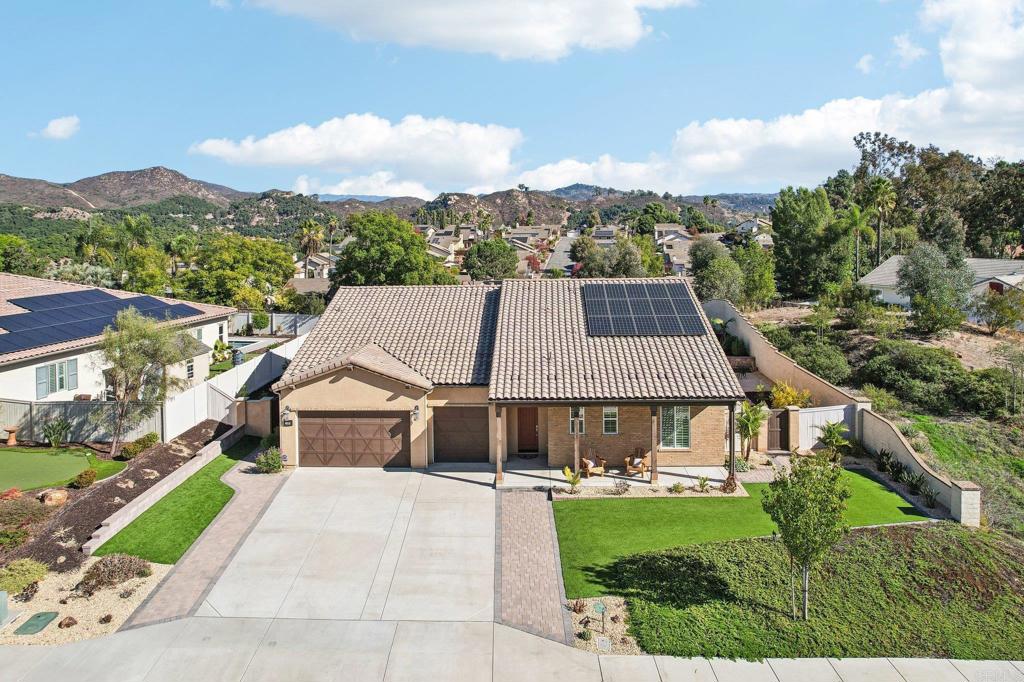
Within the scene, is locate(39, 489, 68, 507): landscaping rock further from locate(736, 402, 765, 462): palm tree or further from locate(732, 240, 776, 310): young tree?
locate(732, 240, 776, 310): young tree

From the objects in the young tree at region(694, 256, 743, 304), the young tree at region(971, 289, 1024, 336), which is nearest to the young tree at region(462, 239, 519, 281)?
the young tree at region(694, 256, 743, 304)

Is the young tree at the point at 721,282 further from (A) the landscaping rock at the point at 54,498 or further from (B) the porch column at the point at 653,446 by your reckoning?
(A) the landscaping rock at the point at 54,498

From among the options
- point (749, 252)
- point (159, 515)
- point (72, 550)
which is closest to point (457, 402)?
point (159, 515)

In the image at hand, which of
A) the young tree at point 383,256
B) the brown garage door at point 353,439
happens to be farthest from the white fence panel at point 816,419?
the young tree at point 383,256

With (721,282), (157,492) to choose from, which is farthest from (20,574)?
(721,282)

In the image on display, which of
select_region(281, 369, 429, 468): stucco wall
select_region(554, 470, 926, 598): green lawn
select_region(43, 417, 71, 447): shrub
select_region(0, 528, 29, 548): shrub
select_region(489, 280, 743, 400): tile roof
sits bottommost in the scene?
select_region(554, 470, 926, 598): green lawn
